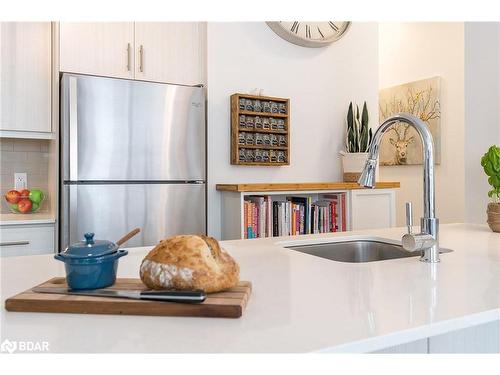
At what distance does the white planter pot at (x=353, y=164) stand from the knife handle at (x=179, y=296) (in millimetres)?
2505

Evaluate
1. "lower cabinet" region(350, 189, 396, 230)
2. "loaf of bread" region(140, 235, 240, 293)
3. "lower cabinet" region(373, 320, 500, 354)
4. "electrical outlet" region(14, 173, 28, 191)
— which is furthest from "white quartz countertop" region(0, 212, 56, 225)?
"lower cabinet" region(373, 320, 500, 354)

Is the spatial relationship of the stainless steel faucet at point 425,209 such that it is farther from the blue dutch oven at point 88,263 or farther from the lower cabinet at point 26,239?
the lower cabinet at point 26,239

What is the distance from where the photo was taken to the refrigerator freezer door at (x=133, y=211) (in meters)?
2.34

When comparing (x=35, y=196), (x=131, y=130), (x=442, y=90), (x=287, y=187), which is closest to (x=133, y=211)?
(x=131, y=130)

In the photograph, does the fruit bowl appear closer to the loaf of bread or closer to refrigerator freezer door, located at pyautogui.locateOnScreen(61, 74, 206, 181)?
refrigerator freezer door, located at pyautogui.locateOnScreen(61, 74, 206, 181)

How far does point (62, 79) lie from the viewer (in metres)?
2.37

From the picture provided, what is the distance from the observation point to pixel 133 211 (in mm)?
2484

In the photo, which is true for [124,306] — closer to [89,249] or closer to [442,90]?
[89,249]

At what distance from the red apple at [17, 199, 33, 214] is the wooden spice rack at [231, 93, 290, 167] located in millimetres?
1305

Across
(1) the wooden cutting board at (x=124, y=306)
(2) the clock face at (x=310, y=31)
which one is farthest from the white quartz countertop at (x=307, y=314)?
(2) the clock face at (x=310, y=31)

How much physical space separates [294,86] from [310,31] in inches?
16.6
